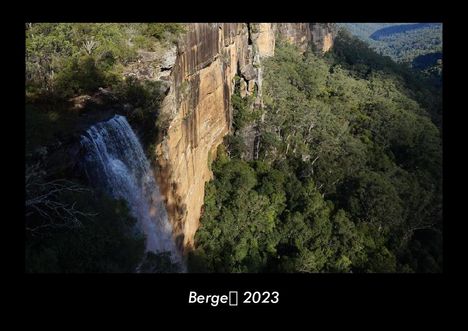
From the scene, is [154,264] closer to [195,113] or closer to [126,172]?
[126,172]

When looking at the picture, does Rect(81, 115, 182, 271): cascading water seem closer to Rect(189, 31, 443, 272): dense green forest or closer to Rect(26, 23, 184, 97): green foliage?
Rect(26, 23, 184, 97): green foliage

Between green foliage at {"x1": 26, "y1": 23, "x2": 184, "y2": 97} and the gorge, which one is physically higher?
green foliage at {"x1": 26, "y1": 23, "x2": 184, "y2": 97}

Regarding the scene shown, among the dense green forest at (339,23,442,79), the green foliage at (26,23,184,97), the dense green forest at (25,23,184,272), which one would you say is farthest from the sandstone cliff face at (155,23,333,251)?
the dense green forest at (339,23,442,79)

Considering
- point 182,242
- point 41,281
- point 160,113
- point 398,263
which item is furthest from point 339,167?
point 41,281

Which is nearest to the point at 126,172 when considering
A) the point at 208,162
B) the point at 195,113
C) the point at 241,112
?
the point at 195,113

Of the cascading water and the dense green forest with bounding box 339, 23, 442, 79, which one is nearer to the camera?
the cascading water

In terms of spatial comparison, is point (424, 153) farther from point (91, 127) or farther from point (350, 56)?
point (350, 56)
